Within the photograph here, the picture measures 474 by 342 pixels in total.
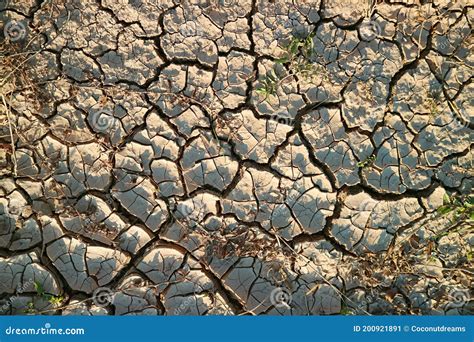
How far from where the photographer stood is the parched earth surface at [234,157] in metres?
4.86

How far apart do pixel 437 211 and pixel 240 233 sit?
1397mm

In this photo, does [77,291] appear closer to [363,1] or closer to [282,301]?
[282,301]

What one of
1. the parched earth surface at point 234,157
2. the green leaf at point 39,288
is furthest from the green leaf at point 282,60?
the green leaf at point 39,288

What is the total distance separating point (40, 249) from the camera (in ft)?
15.8

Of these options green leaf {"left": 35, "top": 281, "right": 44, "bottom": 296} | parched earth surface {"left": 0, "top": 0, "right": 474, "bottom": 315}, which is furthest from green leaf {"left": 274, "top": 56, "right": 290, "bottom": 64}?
green leaf {"left": 35, "top": 281, "right": 44, "bottom": 296}

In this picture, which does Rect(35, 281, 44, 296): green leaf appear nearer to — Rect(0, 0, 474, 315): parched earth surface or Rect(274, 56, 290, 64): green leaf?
Rect(0, 0, 474, 315): parched earth surface

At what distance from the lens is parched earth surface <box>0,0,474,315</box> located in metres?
4.86

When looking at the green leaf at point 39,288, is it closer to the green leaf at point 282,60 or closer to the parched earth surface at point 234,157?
the parched earth surface at point 234,157

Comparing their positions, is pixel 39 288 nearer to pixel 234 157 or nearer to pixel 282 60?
pixel 234 157

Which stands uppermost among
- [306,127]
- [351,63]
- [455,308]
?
[351,63]

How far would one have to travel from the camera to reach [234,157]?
4.95 m

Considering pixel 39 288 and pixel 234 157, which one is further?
pixel 234 157

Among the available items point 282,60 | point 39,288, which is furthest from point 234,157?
point 39,288

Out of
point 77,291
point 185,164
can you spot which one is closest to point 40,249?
point 77,291
